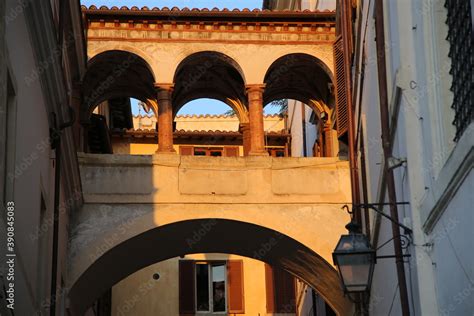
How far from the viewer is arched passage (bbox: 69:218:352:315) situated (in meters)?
17.6

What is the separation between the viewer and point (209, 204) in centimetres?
1780

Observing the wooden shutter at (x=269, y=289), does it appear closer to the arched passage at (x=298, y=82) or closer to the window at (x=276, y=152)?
the window at (x=276, y=152)

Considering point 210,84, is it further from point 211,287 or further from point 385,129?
point 385,129

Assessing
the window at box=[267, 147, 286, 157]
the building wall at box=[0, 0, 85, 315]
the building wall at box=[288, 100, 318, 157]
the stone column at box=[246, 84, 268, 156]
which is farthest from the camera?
the window at box=[267, 147, 286, 157]

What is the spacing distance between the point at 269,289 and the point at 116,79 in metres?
11.0

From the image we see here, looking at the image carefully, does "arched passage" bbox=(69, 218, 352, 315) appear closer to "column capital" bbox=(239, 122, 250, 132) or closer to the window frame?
Result: "column capital" bbox=(239, 122, 250, 132)

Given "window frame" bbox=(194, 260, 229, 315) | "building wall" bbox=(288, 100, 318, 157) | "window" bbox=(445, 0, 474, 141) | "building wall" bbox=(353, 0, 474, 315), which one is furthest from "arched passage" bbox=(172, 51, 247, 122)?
"window" bbox=(445, 0, 474, 141)

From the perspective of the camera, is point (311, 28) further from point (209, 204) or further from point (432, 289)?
point (432, 289)

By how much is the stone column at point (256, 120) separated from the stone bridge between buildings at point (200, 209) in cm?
36

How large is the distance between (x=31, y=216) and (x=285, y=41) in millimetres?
8620

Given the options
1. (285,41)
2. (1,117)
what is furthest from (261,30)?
(1,117)

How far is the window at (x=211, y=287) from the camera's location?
2916 cm

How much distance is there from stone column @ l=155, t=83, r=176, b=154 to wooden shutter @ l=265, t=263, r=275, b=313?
11.3 m

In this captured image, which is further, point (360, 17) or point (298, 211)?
point (298, 211)
